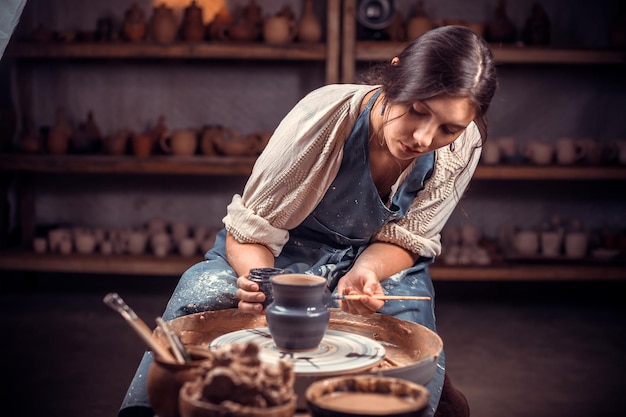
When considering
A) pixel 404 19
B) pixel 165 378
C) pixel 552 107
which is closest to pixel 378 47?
pixel 404 19

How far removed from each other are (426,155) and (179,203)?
301cm

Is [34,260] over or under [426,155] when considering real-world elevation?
under

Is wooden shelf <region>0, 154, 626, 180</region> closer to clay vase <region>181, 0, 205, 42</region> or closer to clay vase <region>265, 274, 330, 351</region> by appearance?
clay vase <region>181, 0, 205, 42</region>

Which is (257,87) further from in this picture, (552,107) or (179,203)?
(552,107)

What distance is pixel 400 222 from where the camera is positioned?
224 centimetres

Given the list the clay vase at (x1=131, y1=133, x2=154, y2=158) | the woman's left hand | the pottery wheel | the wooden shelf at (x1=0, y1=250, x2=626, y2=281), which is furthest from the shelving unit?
the pottery wheel

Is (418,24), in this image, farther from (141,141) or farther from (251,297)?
(251,297)

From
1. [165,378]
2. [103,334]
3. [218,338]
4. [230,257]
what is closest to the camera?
[165,378]

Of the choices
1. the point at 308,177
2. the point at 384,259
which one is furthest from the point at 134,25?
the point at 384,259

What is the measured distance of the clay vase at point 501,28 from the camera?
14.7ft

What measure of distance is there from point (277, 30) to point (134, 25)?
825 mm

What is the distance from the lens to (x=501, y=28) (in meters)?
4.47

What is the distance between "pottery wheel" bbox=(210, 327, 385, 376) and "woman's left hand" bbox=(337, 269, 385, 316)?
7 centimetres

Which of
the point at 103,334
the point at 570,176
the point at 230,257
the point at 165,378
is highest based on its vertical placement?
the point at 165,378
